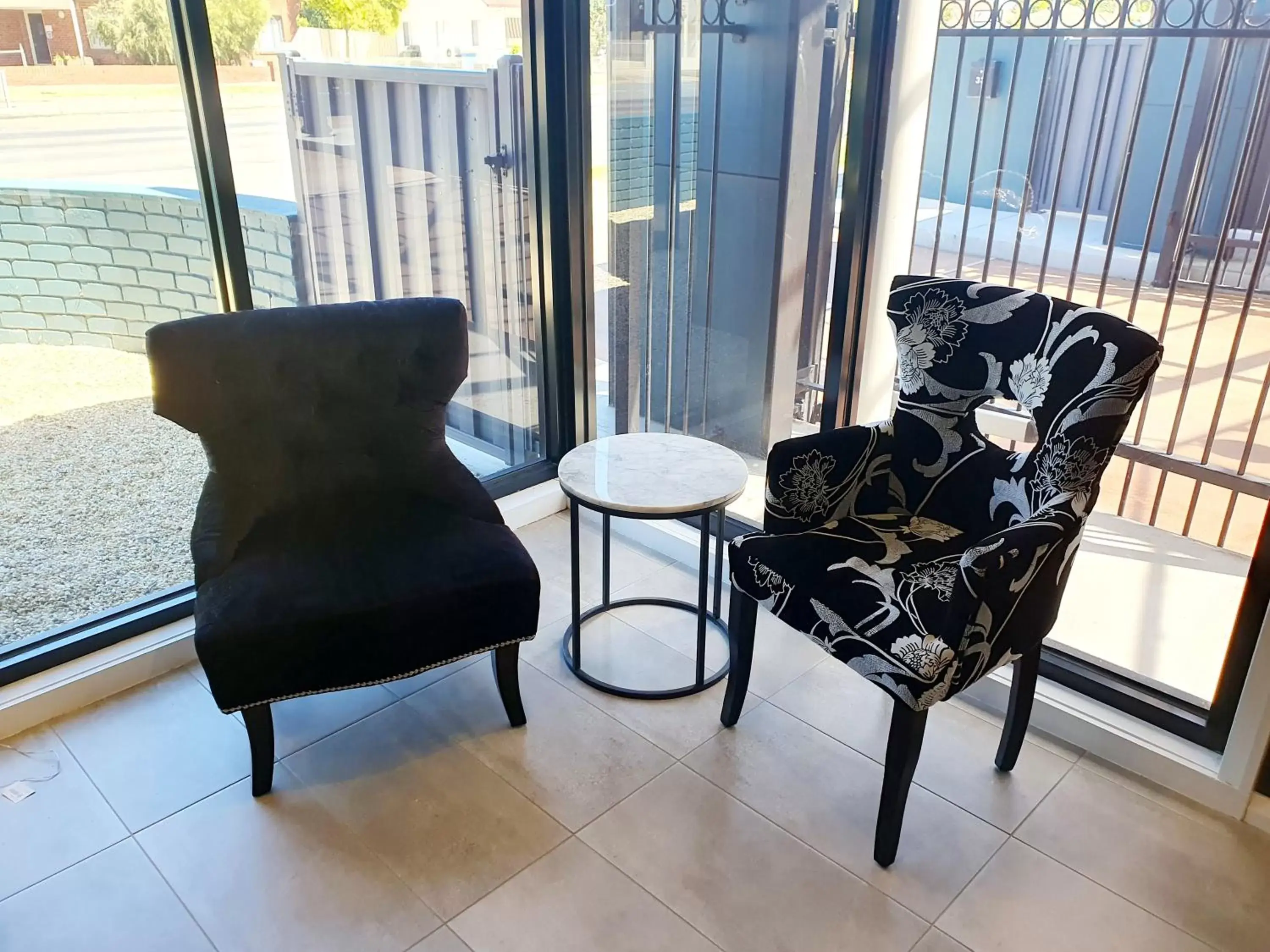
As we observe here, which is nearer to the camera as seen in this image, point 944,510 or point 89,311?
point 944,510

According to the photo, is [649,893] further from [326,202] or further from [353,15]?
[353,15]

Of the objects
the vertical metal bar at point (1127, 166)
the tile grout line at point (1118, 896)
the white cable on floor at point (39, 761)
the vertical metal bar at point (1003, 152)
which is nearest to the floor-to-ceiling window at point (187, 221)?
the white cable on floor at point (39, 761)

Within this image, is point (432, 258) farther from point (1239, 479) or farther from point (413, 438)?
point (1239, 479)

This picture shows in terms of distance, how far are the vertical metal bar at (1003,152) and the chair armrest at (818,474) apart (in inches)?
27.9

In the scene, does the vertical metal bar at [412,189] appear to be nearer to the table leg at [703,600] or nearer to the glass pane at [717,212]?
the glass pane at [717,212]

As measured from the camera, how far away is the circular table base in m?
2.26

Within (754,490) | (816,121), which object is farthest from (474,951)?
(816,121)

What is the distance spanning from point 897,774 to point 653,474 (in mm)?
867

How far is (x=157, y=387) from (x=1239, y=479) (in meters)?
2.41

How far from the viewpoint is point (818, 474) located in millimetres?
1970

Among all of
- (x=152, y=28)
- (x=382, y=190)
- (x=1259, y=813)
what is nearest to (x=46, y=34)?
(x=152, y=28)

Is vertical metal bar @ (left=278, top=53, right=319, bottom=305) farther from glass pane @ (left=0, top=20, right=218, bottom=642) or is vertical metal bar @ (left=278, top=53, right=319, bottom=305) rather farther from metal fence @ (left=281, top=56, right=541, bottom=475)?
glass pane @ (left=0, top=20, right=218, bottom=642)

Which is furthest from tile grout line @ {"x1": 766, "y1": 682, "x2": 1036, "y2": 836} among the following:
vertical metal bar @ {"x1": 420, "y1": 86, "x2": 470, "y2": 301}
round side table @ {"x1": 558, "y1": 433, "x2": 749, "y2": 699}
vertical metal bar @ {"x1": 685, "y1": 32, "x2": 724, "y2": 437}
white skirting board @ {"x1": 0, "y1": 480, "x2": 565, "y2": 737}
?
vertical metal bar @ {"x1": 420, "y1": 86, "x2": 470, "y2": 301}

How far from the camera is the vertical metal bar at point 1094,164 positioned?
2020 millimetres
